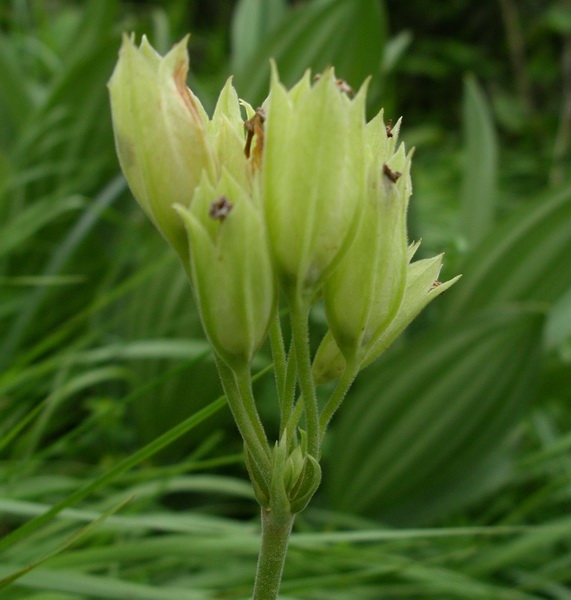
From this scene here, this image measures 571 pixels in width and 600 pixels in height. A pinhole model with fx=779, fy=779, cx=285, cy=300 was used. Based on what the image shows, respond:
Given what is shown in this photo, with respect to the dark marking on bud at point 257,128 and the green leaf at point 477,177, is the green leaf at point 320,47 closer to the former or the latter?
the green leaf at point 477,177

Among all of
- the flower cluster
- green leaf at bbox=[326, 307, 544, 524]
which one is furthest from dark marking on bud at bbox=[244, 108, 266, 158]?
green leaf at bbox=[326, 307, 544, 524]

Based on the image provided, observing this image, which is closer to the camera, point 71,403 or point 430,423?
point 430,423

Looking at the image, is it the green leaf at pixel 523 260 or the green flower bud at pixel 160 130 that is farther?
the green leaf at pixel 523 260

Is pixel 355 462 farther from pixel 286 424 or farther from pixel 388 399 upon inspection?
pixel 286 424

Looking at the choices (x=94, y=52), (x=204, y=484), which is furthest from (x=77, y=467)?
(x=94, y=52)

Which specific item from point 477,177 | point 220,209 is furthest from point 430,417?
point 220,209

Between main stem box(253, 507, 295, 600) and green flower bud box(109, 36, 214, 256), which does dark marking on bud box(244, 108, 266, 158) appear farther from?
main stem box(253, 507, 295, 600)

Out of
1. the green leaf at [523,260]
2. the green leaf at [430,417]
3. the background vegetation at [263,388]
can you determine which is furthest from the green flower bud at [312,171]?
the green leaf at [523,260]

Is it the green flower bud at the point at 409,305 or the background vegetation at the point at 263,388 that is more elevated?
the background vegetation at the point at 263,388
